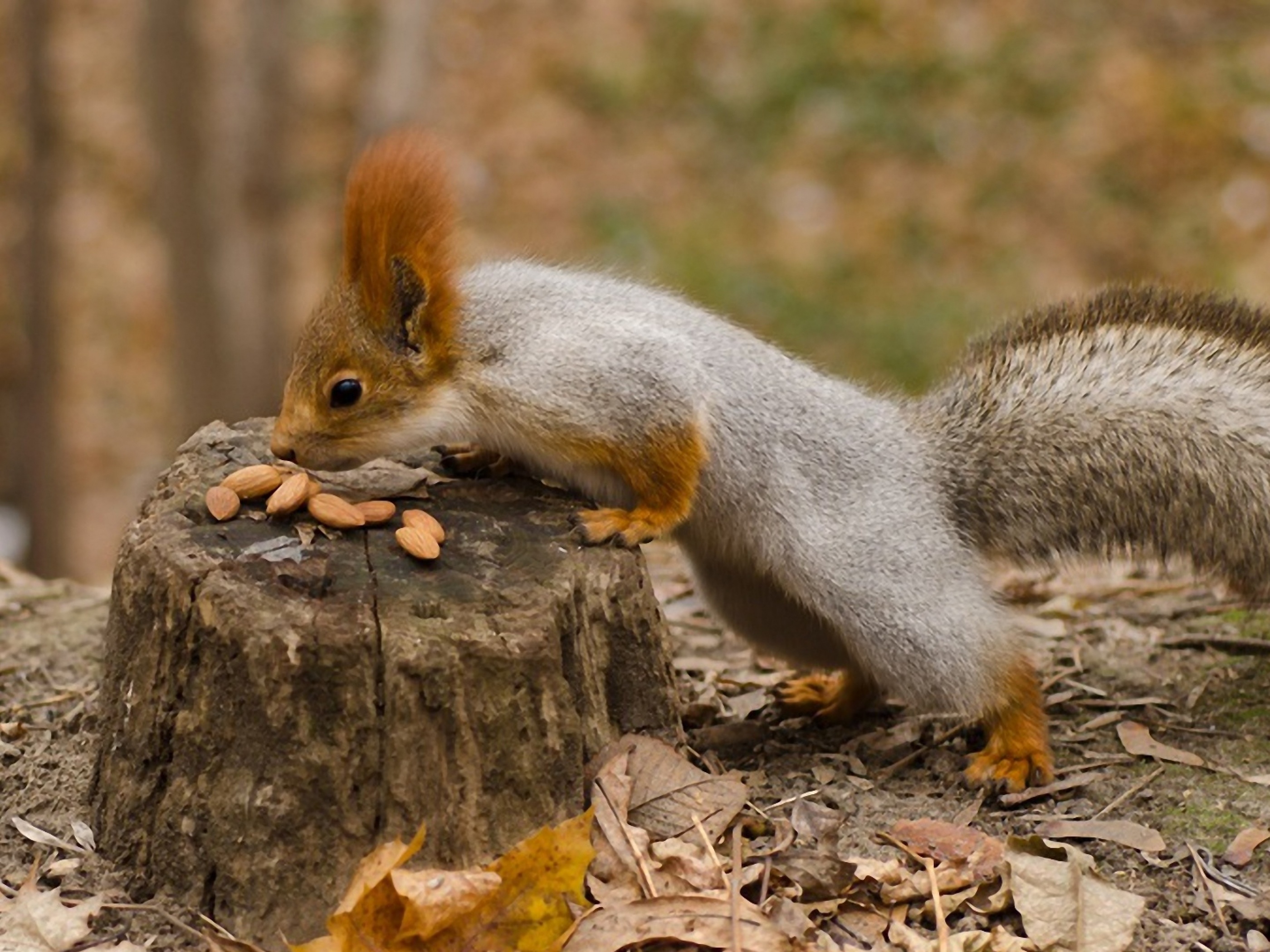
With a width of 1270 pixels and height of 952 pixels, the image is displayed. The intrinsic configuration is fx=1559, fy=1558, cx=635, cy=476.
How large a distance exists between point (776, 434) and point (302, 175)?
25.1 feet

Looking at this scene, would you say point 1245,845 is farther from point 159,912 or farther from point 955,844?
point 159,912

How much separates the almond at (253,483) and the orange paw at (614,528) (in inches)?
20.9

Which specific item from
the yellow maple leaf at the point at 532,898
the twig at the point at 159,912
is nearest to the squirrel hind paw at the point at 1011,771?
the yellow maple leaf at the point at 532,898

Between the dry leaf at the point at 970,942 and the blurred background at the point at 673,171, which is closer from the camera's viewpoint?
the dry leaf at the point at 970,942

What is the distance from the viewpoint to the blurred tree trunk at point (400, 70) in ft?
22.6

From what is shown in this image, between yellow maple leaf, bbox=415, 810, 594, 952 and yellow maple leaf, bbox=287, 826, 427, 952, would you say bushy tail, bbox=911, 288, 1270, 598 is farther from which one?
yellow maple leaf, bbox=287, 826, 427, 952

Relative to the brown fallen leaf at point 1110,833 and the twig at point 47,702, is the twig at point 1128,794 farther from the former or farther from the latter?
the twig at point 47,702

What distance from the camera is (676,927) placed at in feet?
7.66

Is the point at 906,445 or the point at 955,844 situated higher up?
the point at 906,445

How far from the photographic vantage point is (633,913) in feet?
7.72

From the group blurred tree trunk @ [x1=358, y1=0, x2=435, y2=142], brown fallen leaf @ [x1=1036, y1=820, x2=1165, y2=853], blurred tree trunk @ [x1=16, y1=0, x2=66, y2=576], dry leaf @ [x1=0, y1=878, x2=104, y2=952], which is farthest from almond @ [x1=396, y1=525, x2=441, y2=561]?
blurred tree trunk @ [x1=16, y1=0, x2=66, y2=576]

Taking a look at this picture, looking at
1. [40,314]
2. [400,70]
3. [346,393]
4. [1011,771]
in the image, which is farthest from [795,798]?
[40,314]

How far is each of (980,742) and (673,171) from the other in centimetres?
685

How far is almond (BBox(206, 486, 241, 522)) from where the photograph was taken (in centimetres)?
265
